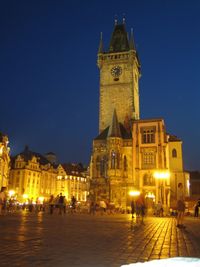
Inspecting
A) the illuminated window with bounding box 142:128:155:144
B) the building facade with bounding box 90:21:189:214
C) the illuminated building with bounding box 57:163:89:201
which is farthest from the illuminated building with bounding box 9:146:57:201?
the illuminated window with bounding box 142:128:155:144

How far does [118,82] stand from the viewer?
76.8 meters

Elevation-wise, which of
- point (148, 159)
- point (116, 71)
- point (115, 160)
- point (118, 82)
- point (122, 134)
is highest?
point (116, 71)

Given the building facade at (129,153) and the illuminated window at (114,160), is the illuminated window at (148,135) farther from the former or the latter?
the illuminated window at (114,160)

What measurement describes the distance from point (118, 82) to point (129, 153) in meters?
20.9

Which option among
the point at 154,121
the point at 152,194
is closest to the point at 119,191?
the point at 152,194

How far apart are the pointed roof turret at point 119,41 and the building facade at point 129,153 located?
468 cm

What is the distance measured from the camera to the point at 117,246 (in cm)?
959

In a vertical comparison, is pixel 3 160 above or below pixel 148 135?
below

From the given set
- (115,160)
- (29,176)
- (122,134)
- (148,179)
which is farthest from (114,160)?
(29,176)

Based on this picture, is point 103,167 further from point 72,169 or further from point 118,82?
point 72,169

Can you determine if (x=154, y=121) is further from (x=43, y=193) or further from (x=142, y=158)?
(x=43, y=193)

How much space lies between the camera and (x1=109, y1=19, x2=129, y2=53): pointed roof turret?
80.5 m

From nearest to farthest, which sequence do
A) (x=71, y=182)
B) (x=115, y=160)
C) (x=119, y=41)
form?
1. (x=115, y=160)
2. (x=119, y=41)
3. (x=71, y=182)

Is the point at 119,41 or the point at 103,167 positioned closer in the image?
the point at 103,167
